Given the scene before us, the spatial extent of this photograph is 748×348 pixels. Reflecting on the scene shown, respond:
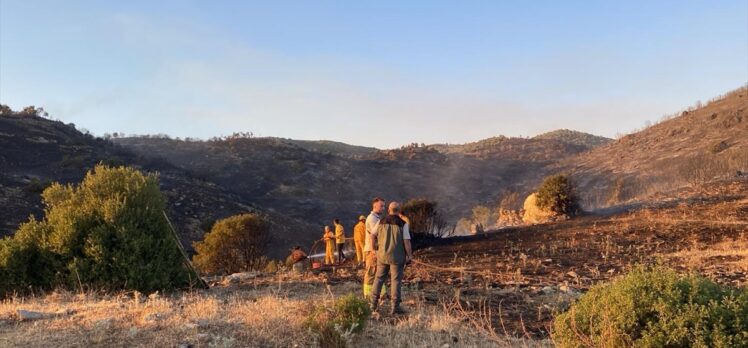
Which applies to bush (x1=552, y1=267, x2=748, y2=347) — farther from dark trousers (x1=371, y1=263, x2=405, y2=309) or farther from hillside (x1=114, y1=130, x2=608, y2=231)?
hillside (x1=114, y1=130, x2=608, y2=231)

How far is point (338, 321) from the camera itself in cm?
570

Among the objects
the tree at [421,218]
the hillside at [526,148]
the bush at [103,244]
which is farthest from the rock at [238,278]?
the hillside at [526,148]

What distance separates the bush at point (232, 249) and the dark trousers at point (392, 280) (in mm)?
10200

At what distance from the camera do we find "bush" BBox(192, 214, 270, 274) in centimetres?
1745

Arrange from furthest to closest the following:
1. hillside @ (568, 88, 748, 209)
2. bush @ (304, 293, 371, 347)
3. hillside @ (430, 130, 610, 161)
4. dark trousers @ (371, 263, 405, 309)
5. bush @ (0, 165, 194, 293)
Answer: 1. hillside @ (430, 130, 610, 161)
2. hillside @ (568, 88, 748, 209)
3. bush @ (0, 165, 194, 293)
4. dark trousers @ (371, 263, 405, 309)
5. bush @ (304, 293, 371, 347)

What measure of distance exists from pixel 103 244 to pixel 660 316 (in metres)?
8.56

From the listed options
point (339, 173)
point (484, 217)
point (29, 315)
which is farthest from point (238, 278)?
point (339, 173)

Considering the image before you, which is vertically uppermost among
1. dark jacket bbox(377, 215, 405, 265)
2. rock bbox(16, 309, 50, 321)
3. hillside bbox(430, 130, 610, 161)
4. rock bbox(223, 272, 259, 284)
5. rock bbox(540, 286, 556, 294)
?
hillside bbox(430, 130, 610, 161)

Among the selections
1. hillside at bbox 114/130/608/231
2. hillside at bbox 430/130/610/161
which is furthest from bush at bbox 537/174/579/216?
hillside at bbox 430/130/610/161

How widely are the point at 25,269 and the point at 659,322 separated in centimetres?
1001

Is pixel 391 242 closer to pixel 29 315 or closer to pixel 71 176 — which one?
pixel 29 315

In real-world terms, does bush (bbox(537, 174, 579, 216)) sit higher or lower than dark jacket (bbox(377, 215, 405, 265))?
higher

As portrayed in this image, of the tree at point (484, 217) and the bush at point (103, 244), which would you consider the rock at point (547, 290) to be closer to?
the bush at point (103, 244)

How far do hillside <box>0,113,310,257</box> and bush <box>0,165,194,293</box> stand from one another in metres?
18.4
